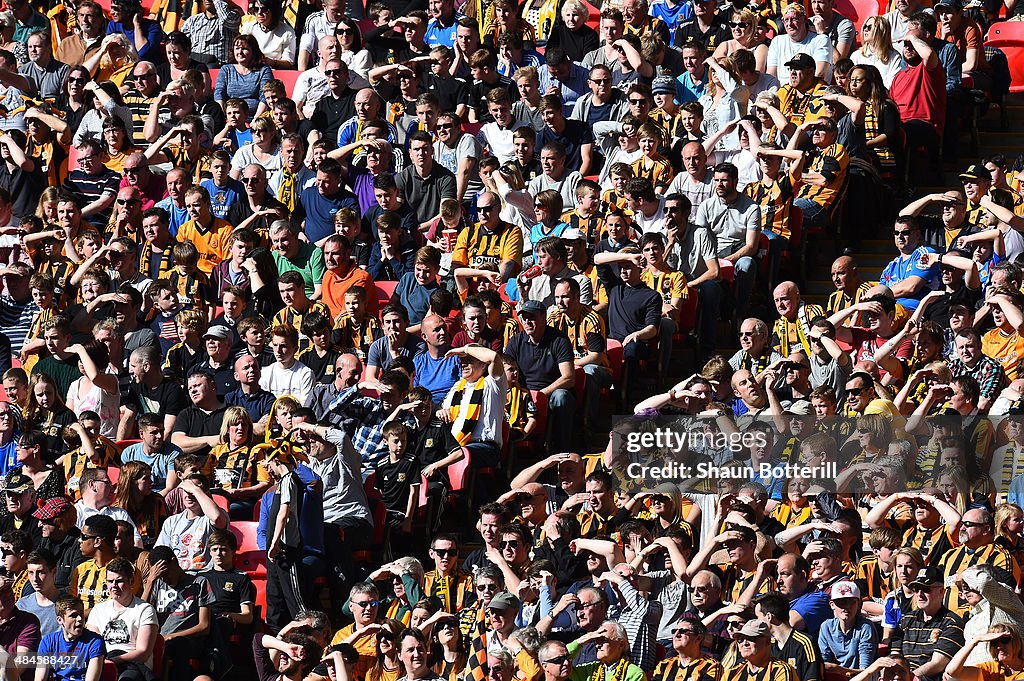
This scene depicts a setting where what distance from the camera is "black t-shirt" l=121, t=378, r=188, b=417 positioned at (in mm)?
13141

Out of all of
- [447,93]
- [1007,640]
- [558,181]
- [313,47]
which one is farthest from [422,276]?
[1007,640]

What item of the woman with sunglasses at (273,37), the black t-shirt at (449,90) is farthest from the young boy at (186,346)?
the woman with sunglasses at (273,37)

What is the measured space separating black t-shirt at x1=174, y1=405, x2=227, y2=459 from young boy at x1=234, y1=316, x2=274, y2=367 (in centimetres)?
45

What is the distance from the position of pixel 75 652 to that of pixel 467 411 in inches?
104

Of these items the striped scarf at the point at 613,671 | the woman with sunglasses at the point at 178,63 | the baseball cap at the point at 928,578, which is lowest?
the striped scarf at the point at 613,671

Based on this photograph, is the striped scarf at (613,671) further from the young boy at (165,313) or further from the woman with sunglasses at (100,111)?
the woman with sunglasses at (100,111)

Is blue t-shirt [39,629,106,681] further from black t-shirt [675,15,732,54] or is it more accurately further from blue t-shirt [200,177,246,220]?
black t-shirt [675,15,732,54]

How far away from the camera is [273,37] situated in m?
16.7

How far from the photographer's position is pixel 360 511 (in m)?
11.8

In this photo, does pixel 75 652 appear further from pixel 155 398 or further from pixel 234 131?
pixel 234 131

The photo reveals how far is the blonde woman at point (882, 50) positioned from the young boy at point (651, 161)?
158 cm

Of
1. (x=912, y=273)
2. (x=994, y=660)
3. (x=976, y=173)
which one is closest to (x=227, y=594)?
(x=994, y=660)

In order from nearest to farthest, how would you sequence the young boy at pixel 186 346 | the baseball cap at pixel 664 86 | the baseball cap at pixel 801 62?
the young boy at pixel 186 346 → the baseball cap at pixel 801 62 → the baseball cap at pixel 664 86

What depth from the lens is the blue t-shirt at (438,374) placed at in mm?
12711
